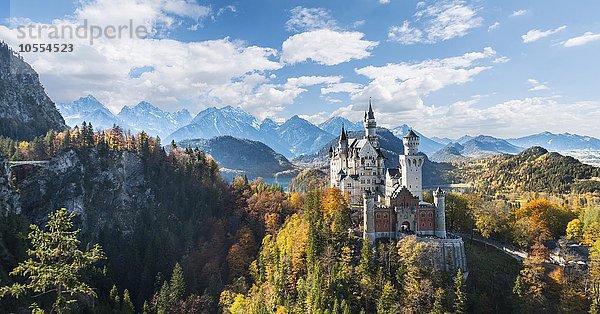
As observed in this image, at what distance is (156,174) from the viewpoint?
118 m

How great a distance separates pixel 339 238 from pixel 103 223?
235 feet

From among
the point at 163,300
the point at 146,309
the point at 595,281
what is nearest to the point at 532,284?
the point at 595,281

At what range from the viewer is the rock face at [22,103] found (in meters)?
143

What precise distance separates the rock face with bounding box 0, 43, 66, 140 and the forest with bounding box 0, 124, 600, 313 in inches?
1763

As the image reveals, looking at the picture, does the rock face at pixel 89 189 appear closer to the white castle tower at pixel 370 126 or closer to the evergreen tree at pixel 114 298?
the evergreen tree at pixel 114 298

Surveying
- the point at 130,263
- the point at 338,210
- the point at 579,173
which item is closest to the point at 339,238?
the point at 338,210

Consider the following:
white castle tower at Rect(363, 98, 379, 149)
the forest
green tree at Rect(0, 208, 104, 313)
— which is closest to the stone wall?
the forest

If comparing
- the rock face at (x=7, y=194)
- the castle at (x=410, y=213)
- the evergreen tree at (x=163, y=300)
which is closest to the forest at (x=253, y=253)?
the evergreen tree at (x=163, y=300)

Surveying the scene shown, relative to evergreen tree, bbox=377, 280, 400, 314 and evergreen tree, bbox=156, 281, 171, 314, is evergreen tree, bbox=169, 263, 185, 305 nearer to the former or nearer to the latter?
evergreen tree, bbox=156, 281, 171, 314

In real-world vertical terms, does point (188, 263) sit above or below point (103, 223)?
below

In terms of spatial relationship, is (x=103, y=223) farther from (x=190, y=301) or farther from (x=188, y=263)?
(x=190, y=301)

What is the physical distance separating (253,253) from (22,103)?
123002 millimetres

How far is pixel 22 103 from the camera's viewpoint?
156 m

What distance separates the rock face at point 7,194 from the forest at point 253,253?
3.05 m
